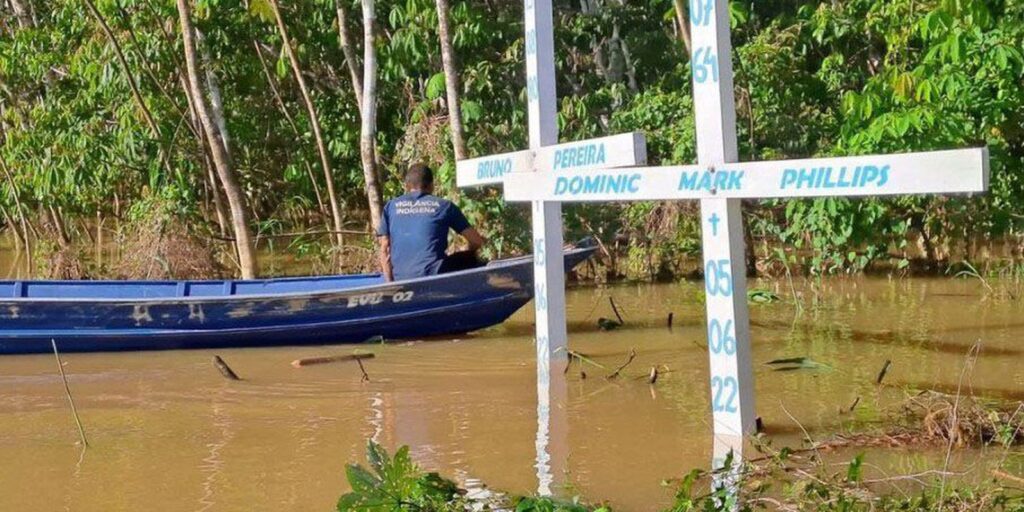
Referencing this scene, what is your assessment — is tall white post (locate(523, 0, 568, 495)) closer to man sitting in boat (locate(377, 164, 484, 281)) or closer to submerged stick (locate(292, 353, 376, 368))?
submerged stick (locate(292, 353, 376, 368))

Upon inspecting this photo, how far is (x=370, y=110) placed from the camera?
47.6 ft

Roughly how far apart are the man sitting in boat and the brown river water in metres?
0.66

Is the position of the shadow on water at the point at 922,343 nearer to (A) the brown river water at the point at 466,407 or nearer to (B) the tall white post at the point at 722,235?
(A) the brown river water at the point at 466,407

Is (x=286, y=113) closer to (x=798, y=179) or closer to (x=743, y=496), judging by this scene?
(x=798, y=179)

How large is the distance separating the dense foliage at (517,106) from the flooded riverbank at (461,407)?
1.90 meters

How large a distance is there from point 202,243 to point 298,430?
28.5 ft

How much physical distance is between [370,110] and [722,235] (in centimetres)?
861

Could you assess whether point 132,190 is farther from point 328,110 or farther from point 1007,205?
point 1007,205

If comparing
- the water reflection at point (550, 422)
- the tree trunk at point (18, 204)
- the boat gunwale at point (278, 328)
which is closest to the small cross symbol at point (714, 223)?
the water reflection at point (550, 422)

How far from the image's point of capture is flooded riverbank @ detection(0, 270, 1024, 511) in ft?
21.0

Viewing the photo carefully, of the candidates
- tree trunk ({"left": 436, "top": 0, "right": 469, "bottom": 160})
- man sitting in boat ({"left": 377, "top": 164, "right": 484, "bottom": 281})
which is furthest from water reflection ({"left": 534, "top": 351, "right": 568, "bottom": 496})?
tree trunk ({"left": 436, "top": 0, "right": 469, "bottom": 160})

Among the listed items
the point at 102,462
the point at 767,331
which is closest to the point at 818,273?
the point at 767,331

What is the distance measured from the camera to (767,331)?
11062 mm

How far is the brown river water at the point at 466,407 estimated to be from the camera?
6.38m
